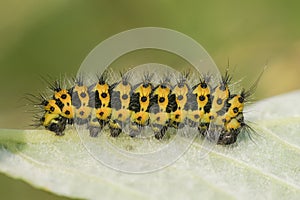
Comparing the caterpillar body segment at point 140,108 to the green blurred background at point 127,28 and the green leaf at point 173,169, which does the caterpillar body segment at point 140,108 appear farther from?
the green blurred background at point 127,28

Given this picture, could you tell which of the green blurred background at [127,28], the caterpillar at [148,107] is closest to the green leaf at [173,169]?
the caterpillar at [148,107]

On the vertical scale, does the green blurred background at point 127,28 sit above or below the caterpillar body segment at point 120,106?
above

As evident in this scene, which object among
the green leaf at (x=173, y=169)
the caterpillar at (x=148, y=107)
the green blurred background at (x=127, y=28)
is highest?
the green blurred background at (x=127, y=28)

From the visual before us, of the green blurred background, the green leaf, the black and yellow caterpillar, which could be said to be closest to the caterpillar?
the black and yellow caterpillar

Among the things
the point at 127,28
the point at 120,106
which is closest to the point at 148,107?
the point at 120,106

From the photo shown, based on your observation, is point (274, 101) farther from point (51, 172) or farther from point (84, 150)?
point (51, 172)

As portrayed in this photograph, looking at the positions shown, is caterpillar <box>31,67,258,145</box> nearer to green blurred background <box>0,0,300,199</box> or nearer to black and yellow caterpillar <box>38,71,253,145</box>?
black and yellow caterpillar <box>38,71,253,145</box>
